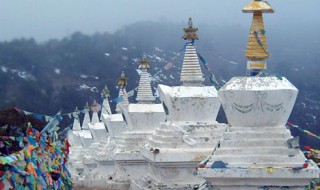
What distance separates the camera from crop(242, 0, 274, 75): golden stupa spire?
48.1ft

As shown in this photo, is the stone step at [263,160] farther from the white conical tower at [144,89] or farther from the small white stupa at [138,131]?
the white conical tower at [144,89]

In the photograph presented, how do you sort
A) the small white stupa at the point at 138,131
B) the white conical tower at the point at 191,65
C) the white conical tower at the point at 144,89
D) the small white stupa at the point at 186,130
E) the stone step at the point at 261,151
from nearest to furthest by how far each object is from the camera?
the stone step at the point at 261,151
the small white stupa at the point at 186,130
the white conical tower at the point at 191,65
the small white stupa at the point at 138,131
the white conical tower at the point at 144,89

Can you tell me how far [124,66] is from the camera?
66.3 metres

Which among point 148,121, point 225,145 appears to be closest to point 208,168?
point 225,145

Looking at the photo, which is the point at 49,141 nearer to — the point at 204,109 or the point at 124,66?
the point at 204,109

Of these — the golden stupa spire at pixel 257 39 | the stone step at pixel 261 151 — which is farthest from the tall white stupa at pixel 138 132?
the stone step at pixel 261 151

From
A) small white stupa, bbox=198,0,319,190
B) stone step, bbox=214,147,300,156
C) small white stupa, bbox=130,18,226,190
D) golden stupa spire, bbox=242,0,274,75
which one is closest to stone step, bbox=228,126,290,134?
small white stupa, bbox=198,0,319,190

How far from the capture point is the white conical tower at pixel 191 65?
22.9 metres

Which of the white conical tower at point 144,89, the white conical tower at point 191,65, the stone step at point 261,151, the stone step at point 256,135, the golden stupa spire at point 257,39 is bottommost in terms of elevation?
the white conical tower at point 144,89

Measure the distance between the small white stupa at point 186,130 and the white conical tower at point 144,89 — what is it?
5.42 metres

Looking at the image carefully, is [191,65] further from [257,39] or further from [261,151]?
[261,151]

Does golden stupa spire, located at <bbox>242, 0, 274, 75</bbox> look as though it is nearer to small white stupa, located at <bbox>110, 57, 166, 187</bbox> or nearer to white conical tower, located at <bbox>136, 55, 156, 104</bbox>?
small white stupa, located at <bbox>110, 57, 166, 187</bbox>

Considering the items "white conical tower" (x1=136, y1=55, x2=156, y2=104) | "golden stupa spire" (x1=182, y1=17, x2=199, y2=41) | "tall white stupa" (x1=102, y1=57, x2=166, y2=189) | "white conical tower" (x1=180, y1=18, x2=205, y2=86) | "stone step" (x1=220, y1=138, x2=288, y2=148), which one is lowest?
"tall white stupa" (x1=102, y1=57, x2=166, y2=189)

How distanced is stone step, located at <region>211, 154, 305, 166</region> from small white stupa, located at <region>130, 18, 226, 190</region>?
7449 mm
